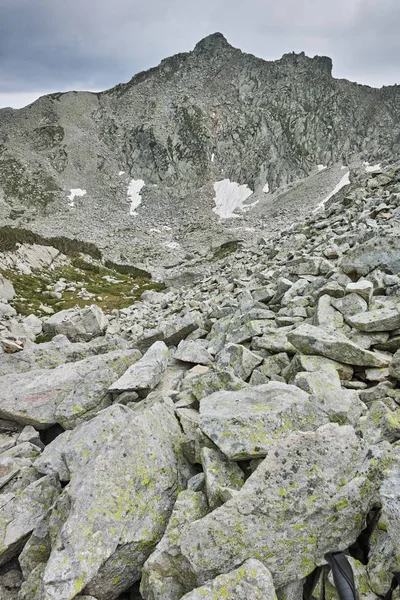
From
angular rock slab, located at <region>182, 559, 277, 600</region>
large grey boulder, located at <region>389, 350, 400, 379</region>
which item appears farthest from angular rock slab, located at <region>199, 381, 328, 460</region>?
large grey boulder, located at <region>389, 350, 400, 379</region>

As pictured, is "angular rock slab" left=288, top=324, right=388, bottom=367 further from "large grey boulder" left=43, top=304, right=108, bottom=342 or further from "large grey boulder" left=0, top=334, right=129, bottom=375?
"large grey boulder" left=43, top=304, right=108, bottom=342

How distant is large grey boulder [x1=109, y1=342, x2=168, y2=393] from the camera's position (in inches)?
371

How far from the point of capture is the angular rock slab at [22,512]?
236 inches

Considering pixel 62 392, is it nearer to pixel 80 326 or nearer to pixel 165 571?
pixel 165 571

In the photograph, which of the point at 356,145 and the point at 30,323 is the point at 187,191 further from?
the point at 30,323

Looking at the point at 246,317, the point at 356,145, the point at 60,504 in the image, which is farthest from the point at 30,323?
the point at 356,145

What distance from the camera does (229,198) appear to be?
5177 inches

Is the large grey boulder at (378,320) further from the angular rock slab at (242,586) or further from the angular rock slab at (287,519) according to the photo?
the angular rock slab at (242,586)

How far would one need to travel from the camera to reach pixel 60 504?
5.67 metres

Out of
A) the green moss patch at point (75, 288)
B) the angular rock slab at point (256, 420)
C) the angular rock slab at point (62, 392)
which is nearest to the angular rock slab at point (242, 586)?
the angular rock slab at point (256, 420)

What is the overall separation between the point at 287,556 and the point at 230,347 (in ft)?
18.6

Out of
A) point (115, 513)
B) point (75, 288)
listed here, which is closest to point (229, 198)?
point (75, 288)

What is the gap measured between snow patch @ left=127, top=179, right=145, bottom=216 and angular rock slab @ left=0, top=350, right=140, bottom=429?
119959 mm

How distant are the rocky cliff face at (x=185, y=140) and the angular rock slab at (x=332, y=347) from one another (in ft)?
344
